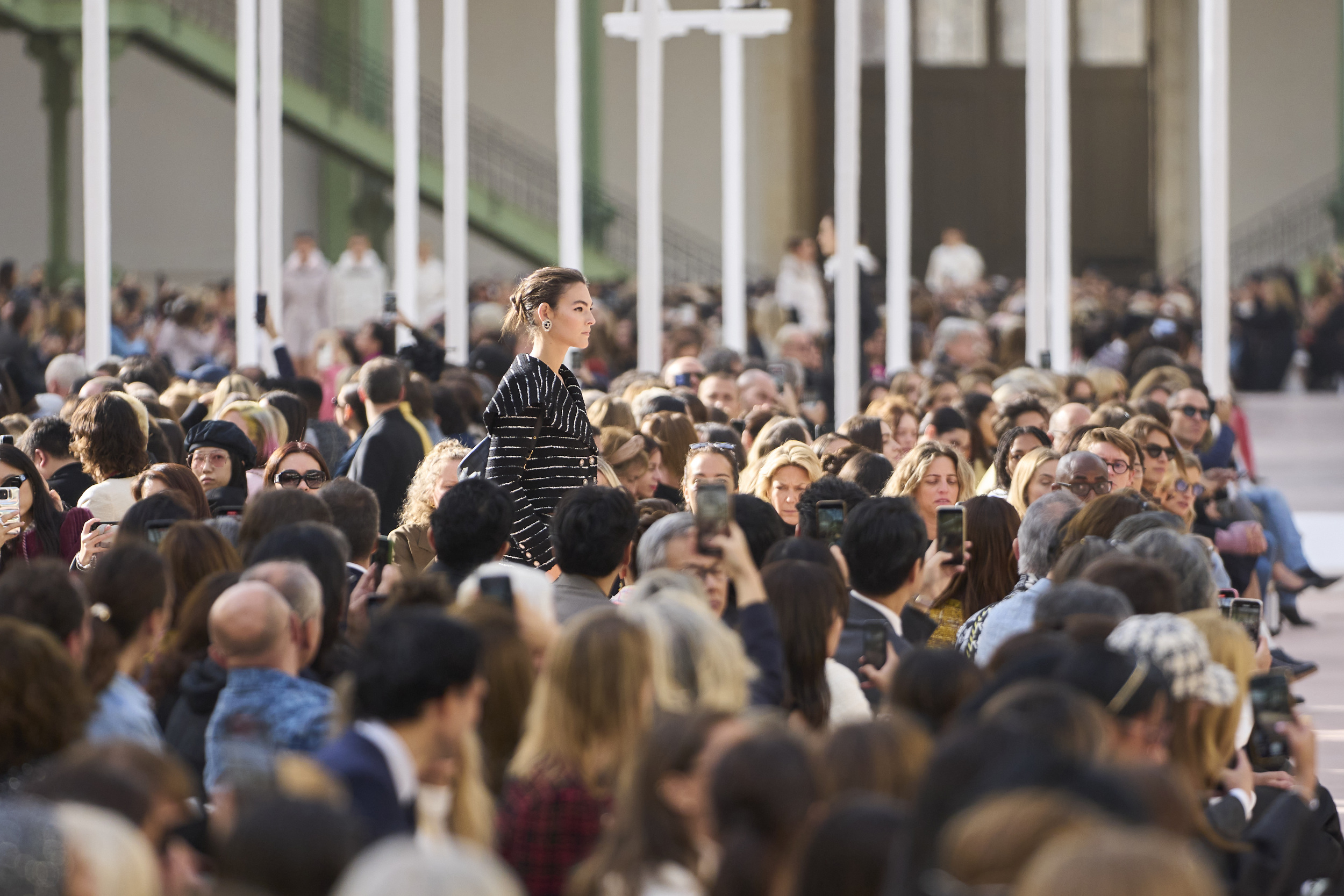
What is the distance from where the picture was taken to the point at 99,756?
288 centimetres

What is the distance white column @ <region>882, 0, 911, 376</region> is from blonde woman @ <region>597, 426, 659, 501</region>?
5.57 metres

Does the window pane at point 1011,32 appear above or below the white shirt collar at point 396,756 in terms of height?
above

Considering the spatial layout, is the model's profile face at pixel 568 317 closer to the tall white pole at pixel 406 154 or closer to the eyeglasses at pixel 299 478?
the eyeglasses at pixel 299 478

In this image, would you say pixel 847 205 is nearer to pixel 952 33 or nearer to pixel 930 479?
pixel 930 479

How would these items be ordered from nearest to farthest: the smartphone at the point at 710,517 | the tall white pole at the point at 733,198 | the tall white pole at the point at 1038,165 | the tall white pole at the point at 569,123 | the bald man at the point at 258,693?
the bald man at the point at 258,693, the smartphone at the point at 710,517, the tall white pole at the point at 1038,165, the tall white pole at the point at 569,123, the tall white pole at the point at 733,198

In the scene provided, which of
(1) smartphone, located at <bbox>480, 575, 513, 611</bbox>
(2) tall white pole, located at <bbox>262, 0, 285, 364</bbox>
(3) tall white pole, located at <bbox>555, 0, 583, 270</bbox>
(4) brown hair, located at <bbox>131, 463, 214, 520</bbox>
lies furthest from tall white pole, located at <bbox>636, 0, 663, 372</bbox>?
(1) smartphone, located at <bbox>480, 575, 513, 611</bbox>

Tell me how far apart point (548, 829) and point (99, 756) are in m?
0.75

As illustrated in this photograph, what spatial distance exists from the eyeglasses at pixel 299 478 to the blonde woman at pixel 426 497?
28 centimetres

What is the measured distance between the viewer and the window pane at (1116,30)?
1086 inches

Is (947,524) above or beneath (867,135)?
beneath

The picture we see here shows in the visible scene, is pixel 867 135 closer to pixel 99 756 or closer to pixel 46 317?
pixel 46 317

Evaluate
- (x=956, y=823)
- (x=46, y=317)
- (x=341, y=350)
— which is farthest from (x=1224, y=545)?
(x=46, y=317)

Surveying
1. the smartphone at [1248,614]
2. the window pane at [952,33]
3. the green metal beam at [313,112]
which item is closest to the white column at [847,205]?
the smartphone at [1248,614]

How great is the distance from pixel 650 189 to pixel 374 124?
12.3 meters
